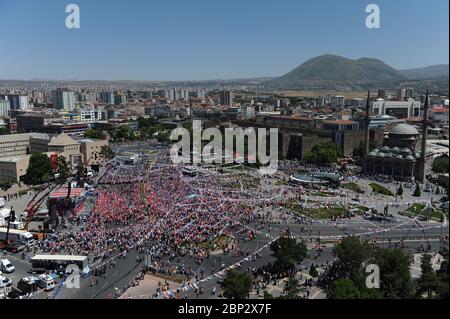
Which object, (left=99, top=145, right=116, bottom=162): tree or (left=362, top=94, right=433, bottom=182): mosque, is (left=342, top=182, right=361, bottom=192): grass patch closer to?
(left=362, top=94, right=433, bottom=182): mosque

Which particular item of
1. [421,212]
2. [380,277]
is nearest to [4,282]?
[380,277]

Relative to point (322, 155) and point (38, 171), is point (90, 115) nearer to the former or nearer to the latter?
point (38, 171)

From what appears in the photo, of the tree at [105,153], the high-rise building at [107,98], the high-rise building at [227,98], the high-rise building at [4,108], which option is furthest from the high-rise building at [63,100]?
the tree at [105,153]

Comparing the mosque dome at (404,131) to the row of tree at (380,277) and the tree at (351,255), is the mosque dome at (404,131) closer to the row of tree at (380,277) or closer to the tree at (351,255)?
the row of tree at (380,277)

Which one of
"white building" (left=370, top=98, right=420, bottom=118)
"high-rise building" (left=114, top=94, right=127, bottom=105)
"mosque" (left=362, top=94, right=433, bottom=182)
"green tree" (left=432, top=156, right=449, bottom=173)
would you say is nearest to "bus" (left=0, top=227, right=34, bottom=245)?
"mosque" (left=362, top=94, right=433, bottom=182)

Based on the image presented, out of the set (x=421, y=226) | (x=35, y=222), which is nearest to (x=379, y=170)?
(x=421, y=226)

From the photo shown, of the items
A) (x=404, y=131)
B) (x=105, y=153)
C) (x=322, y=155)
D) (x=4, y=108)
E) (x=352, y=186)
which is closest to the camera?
(x=352, y=186)
